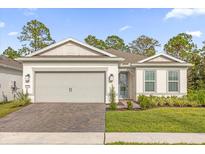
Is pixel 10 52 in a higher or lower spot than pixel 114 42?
lower

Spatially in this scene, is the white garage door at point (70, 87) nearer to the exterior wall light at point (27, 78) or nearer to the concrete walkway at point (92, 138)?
the exterior wall light at point (27, 78)

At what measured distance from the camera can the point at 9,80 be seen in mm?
20562

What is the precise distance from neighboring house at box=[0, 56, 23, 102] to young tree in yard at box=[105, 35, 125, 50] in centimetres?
2061

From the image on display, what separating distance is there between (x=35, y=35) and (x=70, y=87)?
19.9 m

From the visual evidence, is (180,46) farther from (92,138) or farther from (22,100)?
(92,138)

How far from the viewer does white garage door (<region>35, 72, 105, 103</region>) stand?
17.3 metres

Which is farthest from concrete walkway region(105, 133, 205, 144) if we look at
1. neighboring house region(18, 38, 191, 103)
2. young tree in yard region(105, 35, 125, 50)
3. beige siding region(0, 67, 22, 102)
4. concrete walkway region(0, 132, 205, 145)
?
young tree in yard region(105, 35, 125, 50)

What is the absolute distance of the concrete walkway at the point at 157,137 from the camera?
759cm

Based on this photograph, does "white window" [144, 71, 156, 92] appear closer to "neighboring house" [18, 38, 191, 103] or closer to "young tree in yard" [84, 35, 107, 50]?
"neighboring house" [18, 38, 191, 103]

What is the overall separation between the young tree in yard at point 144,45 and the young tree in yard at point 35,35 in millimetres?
14117

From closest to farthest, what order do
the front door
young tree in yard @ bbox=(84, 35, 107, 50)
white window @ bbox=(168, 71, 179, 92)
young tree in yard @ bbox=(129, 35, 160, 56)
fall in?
white window @ bbox=(168, 71, 179, 92) → the front door → young tree in yard @ bbox=(84, 35, 107, 50) → young tree in yard @ bbox=(129, 35, 160, 56)

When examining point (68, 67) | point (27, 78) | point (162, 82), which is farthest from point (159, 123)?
point (27, 78)

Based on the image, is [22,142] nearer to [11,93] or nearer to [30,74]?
[30,74]

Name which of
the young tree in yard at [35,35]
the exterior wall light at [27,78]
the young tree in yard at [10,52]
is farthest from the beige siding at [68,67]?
the young tree in yard at [10,52]
